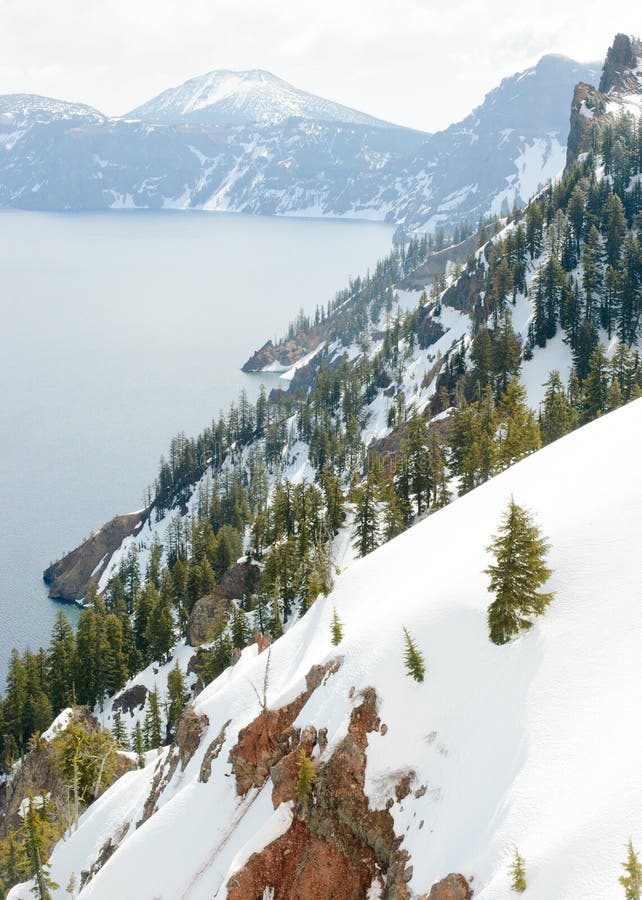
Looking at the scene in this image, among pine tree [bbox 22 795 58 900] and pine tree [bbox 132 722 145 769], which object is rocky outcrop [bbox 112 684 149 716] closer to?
pine tree [bbox 132 722 145 769]

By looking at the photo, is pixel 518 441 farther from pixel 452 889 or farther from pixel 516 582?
pixel 452 889

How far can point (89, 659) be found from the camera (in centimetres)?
8825

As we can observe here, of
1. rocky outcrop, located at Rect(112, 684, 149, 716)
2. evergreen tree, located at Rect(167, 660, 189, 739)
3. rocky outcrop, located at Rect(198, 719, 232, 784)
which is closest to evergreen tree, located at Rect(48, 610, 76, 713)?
rocky outcrop, located at Rect(112, 684, 149, 716)

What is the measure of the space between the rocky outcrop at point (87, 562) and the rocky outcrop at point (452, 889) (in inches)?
4773

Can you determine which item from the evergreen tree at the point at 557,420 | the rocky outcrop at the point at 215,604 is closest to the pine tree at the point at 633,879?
the evergreen tree at the point at 557,420

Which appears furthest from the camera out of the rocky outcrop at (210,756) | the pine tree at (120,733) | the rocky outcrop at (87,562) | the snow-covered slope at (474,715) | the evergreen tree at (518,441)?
the rocky outcrop at (87,562)

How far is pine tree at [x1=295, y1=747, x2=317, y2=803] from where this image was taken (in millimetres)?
29891

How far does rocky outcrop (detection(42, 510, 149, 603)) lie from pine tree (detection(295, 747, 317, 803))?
113 meters

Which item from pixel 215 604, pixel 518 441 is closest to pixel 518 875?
pixel 518 441

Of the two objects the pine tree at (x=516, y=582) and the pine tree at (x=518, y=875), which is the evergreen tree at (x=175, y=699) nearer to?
the pine tree at (x=516, y=582)

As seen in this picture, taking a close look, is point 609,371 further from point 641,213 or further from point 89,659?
point 89,659

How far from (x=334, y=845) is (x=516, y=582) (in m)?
14.5

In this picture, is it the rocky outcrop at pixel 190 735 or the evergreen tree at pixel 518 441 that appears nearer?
the rocky outcrop at pixel 190 735

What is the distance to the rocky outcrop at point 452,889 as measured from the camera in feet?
74.9
